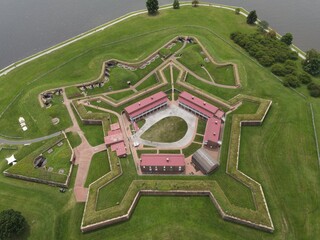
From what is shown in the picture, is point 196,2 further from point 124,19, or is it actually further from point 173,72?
point 173,72

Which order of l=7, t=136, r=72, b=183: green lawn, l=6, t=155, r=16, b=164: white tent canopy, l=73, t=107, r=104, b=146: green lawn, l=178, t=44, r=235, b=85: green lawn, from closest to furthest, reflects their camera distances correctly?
l=7, t=136, r=72, b=183: green lawn < l=6, t=155, r=16, b=164: white tent canopy < l=73, t=107, r=104, b=146: green lawn < l=178, t=44, r=235, b=85: green lawn

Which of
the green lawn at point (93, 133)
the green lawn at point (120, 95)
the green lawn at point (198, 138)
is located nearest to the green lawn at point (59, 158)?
the green lawn at point (93, 133)

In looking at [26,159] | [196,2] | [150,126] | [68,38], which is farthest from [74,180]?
[196,2]

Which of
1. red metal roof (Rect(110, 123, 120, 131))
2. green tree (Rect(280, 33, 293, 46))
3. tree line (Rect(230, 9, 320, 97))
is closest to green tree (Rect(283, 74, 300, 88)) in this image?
tree line (Rect(230, 9, 320, 97))

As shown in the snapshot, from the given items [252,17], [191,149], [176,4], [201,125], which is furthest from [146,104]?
[176,4]

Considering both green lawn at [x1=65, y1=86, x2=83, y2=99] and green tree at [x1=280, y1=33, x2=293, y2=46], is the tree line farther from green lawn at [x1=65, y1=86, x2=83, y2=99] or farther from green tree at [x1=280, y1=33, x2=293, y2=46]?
green lawn at [x1=65, y1=86, x2=83, y2=99]

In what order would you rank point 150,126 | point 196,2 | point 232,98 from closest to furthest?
point 150,126 → point 232,98 → point 196,2

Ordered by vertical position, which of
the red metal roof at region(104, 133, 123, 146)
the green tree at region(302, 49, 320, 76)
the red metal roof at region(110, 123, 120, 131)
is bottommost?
the red metal roof at region(104, 133, 123, 146)
